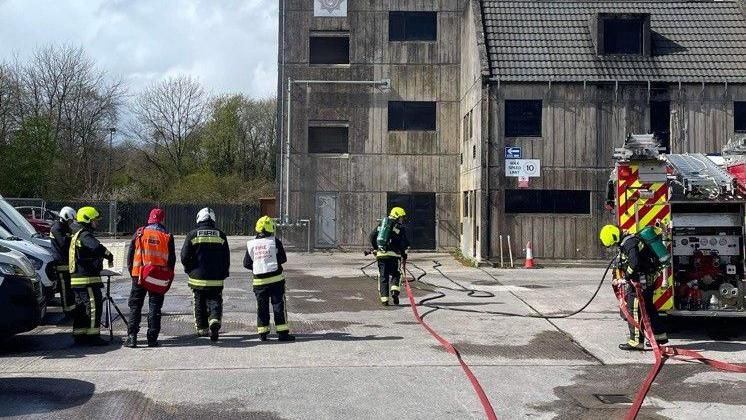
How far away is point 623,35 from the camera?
23.3 meters

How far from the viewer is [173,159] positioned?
5566 centimetres

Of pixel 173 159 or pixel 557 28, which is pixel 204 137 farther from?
pixel 557 28

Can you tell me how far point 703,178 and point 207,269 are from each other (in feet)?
23.7

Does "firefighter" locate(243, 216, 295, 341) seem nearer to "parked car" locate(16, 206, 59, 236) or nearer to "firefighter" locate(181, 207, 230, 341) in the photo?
"firefighter" locate(181, 207, 230, 341)

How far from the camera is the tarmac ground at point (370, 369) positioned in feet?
22.7

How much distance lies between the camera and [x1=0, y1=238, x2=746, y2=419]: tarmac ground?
6.92 meters

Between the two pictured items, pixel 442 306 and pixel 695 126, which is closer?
pixel 442 306

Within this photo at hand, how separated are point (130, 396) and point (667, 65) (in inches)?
798

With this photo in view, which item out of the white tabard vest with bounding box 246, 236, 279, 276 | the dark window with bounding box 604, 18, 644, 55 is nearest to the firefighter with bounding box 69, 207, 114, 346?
the white tabard vest with bounding box 246, 236, 279, 276

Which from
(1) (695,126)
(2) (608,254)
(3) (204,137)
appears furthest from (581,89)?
(3) (204,137)

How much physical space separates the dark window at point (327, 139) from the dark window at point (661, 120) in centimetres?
1051

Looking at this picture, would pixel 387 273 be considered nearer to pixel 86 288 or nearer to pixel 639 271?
pixel 639 271

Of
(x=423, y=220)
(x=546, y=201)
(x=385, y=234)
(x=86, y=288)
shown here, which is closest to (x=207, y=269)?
(x=86, y=288)

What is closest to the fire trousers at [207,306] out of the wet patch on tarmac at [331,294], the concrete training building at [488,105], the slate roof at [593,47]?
the wet patch on tarmac at [331,294]
